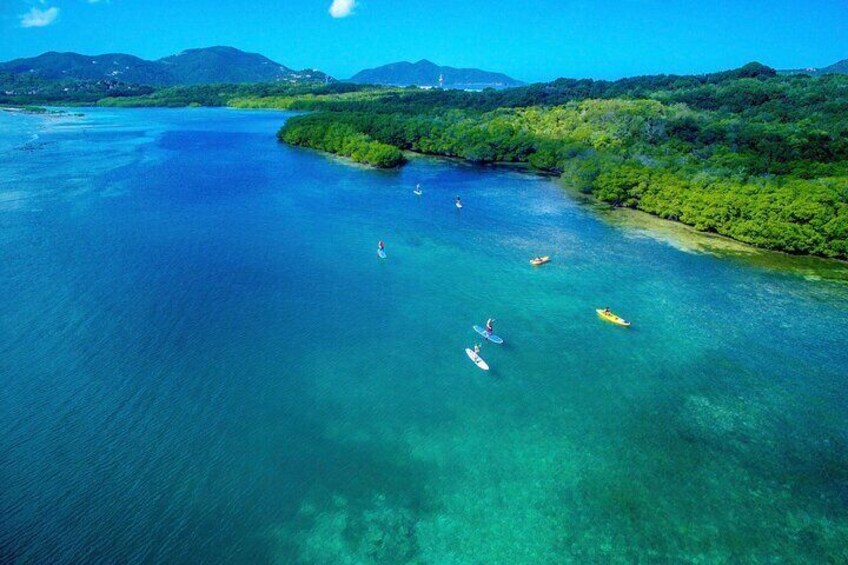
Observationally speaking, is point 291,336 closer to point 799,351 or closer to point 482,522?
point 482,522

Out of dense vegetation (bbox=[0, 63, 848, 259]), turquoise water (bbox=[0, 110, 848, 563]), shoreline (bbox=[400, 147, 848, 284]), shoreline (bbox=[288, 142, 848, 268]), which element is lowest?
turquoise water (bbox=[0, 110, 848, 563])

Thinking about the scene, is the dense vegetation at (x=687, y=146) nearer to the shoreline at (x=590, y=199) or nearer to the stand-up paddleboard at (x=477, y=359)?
the shoreline at (x=590, y=199)

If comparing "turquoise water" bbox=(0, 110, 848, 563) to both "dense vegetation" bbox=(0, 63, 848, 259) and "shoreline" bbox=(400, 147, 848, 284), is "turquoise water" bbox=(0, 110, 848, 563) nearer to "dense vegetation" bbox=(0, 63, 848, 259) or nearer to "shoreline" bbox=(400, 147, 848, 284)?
"shoreline" bbox=(400, 147, 848, 284)

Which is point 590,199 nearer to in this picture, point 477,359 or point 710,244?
point 710,244

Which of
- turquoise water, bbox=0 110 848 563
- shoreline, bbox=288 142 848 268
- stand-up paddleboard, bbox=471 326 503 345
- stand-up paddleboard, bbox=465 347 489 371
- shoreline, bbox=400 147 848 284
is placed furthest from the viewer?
shoreline, bbox=288 142 848 268

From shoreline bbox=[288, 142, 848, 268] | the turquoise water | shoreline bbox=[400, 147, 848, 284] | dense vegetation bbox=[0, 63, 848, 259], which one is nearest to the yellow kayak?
the turquoise water

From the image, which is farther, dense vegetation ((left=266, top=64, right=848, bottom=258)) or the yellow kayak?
dense vegetation ((left=266, top=64, right=848, bottom=258))

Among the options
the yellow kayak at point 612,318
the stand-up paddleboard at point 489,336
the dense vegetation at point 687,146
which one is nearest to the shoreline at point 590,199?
the dense vegetation at point 687,146

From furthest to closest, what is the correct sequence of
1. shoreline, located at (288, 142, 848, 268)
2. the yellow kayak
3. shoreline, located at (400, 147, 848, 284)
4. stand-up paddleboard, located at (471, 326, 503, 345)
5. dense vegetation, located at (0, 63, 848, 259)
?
dense vegetation, located at (0, 63, 848, 259) < shoreline, located at (288, 142, 848, 268) < shoreline, located at (400, 147, 848, 284) < the yellow kayak < stand-up paddleboard, located at (471, 326, 503, 345)
